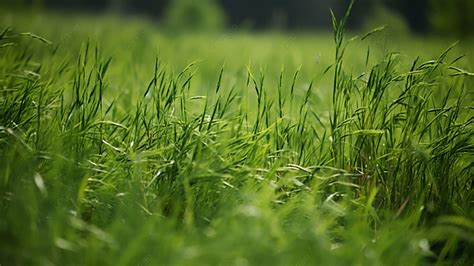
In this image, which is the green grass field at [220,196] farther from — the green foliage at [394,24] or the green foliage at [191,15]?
the green foliage at [191,15]

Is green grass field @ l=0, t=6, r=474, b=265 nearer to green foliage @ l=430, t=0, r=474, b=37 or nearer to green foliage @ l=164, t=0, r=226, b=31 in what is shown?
green foliage @ l=430, t=0, r=474, b=37

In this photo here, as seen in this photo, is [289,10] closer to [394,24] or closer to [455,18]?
[455,18]

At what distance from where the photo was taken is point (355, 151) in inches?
63.5

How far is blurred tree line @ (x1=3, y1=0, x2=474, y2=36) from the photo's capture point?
6.61 metres

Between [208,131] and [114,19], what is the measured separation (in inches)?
279

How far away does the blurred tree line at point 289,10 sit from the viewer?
661 cm

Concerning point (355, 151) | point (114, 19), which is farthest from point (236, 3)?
point (355, 151)

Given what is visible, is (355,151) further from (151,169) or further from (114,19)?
(114,19)

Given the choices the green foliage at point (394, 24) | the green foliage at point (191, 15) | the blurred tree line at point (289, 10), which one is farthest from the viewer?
the green foliage at point (191, 15)

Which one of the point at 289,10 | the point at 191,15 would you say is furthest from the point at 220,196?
the point at 289,10

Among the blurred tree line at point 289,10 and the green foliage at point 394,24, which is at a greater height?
the green foliage at point 394,24

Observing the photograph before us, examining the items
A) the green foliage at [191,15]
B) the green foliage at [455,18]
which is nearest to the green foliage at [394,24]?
the green foliage at [455,18]

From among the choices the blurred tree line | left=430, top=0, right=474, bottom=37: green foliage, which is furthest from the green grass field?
left=430, top=0, right=474, bottom=37: green foliage

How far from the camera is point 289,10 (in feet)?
101
